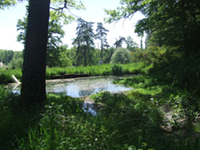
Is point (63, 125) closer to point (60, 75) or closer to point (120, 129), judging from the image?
point (120, 129)

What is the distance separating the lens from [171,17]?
768 centimetres

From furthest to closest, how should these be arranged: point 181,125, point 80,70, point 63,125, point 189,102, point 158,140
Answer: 1. point 80,70
2. point 189,102
3. point 181,125
4. point 63,125
5. point 158,140

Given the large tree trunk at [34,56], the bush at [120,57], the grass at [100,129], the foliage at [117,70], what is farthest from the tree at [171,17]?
the bush at [120,57]

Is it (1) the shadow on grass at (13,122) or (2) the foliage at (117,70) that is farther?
(2) the foliage at (117,70)

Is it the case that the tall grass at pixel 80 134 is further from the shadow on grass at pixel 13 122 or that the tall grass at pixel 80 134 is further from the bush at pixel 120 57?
the bush at pixel 120 57

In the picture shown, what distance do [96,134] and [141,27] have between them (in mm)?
7408

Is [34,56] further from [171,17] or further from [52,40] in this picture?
[52,40]

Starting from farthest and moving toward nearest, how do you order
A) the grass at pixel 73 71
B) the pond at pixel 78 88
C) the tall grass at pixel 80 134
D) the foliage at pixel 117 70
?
the foliage at pixel 117 70, the grass at pixel 73 71, the pond at pixel 78 88, the tall grass at pixel 80 134

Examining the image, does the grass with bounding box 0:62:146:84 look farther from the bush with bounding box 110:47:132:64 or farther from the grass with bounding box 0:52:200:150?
the bush with bounding box 110:47:132:64

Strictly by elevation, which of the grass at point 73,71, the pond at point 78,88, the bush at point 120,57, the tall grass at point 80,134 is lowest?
the pond at point 78,88

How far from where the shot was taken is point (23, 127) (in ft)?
7.77

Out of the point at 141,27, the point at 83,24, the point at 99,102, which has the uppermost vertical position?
the point at 83,24

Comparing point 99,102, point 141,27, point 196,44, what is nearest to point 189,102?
point 99,102

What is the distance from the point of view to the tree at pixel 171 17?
6.95 metres
